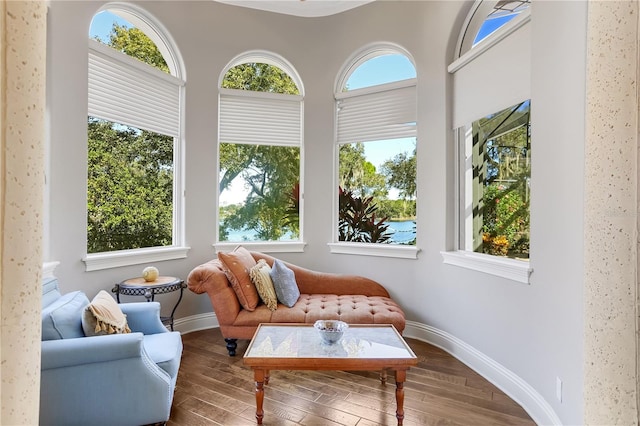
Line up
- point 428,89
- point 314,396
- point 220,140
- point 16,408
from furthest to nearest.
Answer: point 220,140
point 428,89
point 314,396
point 16,408

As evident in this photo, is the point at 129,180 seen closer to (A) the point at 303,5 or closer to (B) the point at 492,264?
(A) the point at 303,5

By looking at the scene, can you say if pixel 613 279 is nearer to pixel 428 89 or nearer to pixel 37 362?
pixel 37 362

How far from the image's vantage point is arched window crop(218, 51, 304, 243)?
3.95 meters

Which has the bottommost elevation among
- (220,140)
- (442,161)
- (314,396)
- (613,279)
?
(314,396)

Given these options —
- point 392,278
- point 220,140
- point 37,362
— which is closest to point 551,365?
point 392,278

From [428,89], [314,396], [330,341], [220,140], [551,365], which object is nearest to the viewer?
[551,365]

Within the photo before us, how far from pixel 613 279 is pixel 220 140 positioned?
3.84 m

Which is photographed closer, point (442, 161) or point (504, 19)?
point (504, 19)

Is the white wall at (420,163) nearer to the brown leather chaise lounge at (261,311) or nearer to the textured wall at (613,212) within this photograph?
the brown leather chaise lounge at (261,311)

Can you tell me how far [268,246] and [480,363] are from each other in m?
2.38

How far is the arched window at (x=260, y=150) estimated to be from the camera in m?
3.95

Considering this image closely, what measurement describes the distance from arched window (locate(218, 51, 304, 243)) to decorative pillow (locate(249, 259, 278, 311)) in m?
0.96

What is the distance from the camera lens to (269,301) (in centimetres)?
304

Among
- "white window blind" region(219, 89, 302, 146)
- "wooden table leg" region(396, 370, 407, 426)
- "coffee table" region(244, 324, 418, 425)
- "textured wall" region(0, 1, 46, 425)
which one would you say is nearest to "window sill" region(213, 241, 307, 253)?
"white window blind" region(219, 89, 302, 146)
